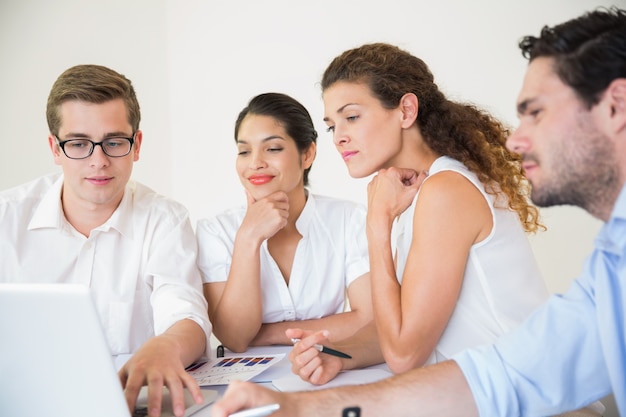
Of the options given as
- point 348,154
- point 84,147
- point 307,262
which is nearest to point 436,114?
point 348,154

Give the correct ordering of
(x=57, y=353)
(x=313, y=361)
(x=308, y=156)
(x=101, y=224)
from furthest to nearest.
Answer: (x=308, y=156) → (x=101, y=224) → (x=313, y=361) → (x=57, y=353)

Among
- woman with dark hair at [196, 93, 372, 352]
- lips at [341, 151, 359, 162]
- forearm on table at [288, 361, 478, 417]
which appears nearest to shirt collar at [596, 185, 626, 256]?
forearm on table at [288, 361, 478, 417]

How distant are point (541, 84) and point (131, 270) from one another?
1397 mm

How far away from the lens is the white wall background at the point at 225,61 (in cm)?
425

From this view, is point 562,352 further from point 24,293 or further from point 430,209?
point 24,293

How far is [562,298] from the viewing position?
4.46 feet

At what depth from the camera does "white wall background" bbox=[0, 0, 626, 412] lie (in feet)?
13.9

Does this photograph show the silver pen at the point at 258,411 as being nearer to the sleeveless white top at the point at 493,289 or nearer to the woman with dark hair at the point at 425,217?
the woman with dark hair at the point at 425,217

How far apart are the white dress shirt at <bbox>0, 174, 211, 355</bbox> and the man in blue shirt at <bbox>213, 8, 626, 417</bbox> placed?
1013 millimetres

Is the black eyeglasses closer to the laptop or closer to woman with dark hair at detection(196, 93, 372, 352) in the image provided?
woman with dark hair at detection(196, 93, 372, 352)

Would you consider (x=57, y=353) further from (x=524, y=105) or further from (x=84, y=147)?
(x=84, y=147)

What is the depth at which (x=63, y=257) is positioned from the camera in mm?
2252

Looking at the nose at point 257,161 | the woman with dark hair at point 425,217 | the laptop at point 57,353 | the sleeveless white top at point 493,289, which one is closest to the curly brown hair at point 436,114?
the woman with dark hair at point 425,217

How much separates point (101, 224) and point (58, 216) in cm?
13
